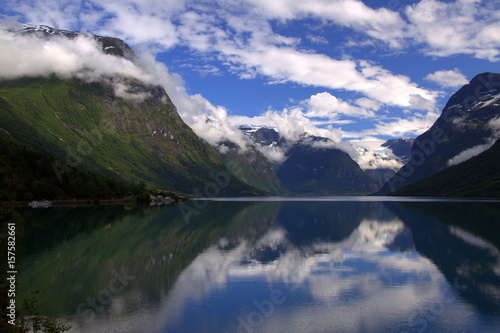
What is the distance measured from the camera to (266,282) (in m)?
39.2

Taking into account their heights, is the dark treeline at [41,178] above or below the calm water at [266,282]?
above

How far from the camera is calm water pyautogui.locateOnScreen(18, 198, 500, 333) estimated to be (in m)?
27.2

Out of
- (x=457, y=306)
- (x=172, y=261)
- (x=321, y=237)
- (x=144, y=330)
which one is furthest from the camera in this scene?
(x=321, y=237)

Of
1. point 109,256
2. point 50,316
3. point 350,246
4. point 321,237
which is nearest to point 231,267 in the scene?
point 109,256

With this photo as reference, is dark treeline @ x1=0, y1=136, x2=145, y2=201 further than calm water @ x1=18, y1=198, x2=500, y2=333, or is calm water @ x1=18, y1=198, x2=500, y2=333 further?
dark treeline @ x1=0, y1=136, x2=145, y2=201

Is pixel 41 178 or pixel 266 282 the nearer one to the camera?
pixel 266 282

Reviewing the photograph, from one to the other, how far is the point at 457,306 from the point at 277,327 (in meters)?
15.7

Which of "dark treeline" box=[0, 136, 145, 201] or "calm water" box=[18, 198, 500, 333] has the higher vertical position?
"dark treeline" box=[0, 136, 145, 201]

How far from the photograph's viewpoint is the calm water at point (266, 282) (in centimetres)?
2720

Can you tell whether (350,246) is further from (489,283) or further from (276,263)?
(489,283)

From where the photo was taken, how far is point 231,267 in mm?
46312

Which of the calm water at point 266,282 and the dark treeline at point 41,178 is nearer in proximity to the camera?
the calm water at point 266,282

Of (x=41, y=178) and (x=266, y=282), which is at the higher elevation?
(x=41, y=178)

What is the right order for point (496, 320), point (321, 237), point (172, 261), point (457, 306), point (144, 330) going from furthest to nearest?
point (321, 237) < point (172, 261) < point (457, 306) < point (496, 320) < point (144, 330)
